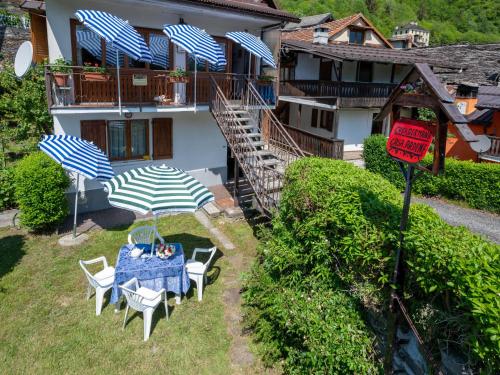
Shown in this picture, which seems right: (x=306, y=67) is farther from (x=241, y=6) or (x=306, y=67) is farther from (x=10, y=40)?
(x=10, y=40)

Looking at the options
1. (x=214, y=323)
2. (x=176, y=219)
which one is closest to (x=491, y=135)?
(x=176, y=219)

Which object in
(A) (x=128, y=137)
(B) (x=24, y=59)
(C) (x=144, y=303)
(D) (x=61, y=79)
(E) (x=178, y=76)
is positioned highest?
(B) (x=24, y=59)

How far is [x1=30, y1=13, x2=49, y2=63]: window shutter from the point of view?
1227cm

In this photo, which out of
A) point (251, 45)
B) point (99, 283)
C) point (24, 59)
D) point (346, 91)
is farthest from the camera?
point (346, 91)

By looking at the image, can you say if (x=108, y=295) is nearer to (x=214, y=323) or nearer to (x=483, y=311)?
(x=214, y=323)

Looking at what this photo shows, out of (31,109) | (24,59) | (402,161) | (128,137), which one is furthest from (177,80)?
(402,161)

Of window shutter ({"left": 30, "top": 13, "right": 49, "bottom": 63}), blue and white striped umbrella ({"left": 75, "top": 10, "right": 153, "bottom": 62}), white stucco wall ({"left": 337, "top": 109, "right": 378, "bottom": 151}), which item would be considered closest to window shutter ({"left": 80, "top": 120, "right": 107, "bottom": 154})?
window shutter ({"left": 30, "top": 13, "right": 49, "bottom": 63})

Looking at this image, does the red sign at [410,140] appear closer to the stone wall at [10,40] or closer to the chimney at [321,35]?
the chimney at [321,35]

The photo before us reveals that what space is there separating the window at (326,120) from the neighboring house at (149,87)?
10.4 m

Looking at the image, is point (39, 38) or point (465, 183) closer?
point (39, 38)

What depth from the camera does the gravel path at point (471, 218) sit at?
12.5m

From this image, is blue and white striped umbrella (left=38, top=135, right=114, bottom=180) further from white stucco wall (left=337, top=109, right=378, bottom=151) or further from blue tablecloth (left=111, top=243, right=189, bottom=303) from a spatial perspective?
white stucco wall (left=337, top=109, right=378, bottom=151)

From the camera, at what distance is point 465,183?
14891mm

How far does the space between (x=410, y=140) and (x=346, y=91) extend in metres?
17.4
